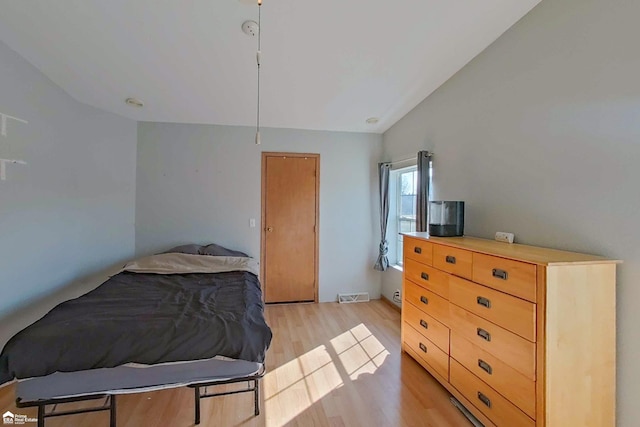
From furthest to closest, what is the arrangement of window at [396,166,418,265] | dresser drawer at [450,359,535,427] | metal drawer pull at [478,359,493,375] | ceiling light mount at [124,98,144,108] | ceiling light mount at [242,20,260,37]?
window at [396,166,418,265] < ceiling light mount at [124,98,144,108] < ceiling light mount at [242,20,260,37] < metal drawer pull at [478,359,493,375] < dresser drawer at [450,359,535,427]

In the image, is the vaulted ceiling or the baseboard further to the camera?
the baseboard

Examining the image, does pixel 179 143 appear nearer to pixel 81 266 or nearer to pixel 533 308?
pixel 81 266

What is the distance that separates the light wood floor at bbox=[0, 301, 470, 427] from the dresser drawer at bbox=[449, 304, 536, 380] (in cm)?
54

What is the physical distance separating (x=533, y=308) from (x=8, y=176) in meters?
3.57

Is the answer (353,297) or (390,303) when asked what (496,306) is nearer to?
(390,303)

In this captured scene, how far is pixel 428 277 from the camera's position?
2.52 m

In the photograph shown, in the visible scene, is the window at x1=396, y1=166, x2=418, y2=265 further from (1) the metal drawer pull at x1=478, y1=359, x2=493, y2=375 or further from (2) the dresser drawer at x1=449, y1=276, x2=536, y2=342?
(1) the metal drawer pull at x1=478, y1=359, x2=493, y2=375

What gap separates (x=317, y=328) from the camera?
346 centimetres

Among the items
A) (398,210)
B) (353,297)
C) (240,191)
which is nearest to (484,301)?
(398,210)

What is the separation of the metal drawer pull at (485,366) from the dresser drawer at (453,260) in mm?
506

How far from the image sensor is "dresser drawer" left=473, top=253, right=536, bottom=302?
158 centimetres

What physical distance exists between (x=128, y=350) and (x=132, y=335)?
0.08m

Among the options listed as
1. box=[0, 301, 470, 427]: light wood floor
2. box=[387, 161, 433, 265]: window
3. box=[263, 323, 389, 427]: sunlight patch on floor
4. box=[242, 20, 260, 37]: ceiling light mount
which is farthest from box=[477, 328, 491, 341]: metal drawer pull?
box=[242, 20, 260, 37]: ceiling light mount

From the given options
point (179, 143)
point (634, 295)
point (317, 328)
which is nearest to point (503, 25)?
point (634, 295)
